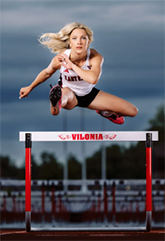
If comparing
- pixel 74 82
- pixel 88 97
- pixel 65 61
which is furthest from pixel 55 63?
pixel 88 97

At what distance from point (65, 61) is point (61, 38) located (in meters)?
0.46

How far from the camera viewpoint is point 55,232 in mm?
8367

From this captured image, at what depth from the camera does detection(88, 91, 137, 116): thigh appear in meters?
8.45

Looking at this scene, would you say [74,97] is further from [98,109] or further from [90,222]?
[90,222]

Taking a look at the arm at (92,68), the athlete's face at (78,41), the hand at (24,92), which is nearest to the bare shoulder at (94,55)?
the arm at (92,68)

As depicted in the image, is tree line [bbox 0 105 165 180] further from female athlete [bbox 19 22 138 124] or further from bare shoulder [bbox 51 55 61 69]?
bare shoulder [bbox 51 55 61 69]

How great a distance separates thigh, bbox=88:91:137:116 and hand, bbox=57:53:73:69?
2.80ft

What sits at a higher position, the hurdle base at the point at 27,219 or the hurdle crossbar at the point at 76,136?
the hurdle crossbar at the point at 76,136

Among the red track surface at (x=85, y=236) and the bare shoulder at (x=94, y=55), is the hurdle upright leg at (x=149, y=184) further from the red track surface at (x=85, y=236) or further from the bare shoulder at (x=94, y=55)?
the bare shoulder at (x=94, y=55)

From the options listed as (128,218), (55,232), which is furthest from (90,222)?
(55,232)

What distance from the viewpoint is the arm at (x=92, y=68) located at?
7699 millimetres

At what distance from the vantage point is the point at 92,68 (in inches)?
311

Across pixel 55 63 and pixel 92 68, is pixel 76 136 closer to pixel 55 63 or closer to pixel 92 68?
pixel 92 68

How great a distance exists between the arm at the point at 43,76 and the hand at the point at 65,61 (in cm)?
11
